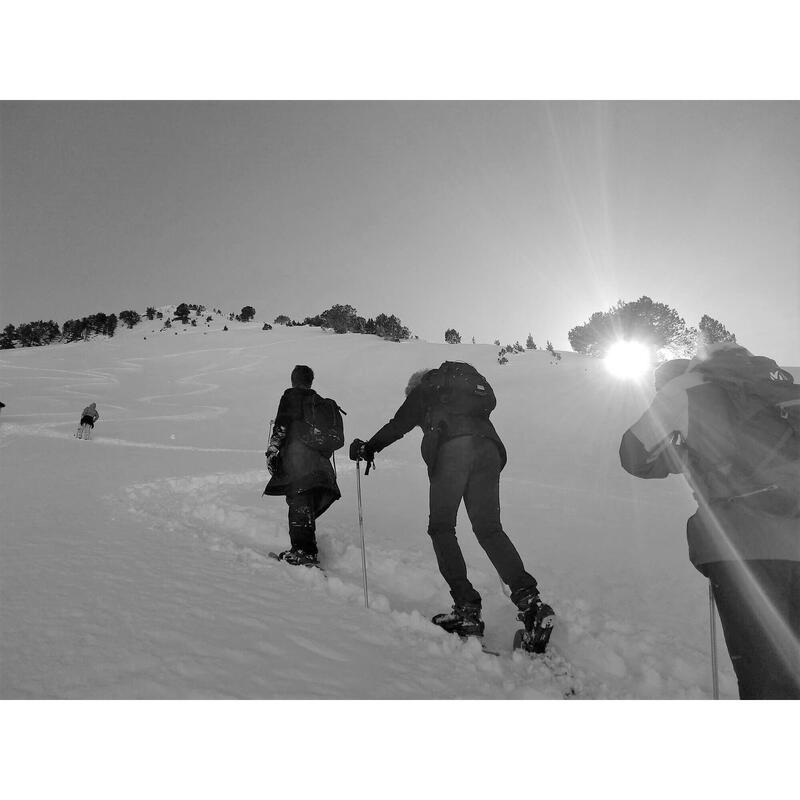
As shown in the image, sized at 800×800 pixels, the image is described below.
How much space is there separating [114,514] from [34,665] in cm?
370

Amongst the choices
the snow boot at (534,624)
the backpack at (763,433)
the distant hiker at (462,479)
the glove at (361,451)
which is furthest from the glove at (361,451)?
the backpack at (763,433)

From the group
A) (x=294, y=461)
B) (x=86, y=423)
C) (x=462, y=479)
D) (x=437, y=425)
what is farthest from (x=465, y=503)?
(x=86, y=423)

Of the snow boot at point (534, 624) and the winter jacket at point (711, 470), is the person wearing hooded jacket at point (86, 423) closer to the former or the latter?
the snow boot at point (534, 624)

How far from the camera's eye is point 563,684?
2.81m

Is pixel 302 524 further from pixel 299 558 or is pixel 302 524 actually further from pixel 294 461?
pixel 294 461

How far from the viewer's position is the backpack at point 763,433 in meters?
2.03

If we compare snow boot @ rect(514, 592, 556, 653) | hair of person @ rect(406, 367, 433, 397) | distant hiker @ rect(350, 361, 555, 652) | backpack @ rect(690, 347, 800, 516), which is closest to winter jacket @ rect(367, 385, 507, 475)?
distant hiker @ rect(350, 361, 555, 652)

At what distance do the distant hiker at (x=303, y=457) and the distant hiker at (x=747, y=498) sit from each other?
10.6 ft

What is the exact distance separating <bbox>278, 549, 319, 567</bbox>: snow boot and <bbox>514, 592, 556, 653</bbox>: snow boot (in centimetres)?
195

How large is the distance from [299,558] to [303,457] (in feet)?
2.90

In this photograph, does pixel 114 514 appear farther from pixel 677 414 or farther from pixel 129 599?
pixel 677 414

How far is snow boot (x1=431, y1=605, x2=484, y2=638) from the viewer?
3.27 meters

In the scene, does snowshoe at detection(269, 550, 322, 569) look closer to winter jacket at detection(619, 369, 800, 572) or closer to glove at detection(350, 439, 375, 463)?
glove at detection(350, 439, 375, 463)

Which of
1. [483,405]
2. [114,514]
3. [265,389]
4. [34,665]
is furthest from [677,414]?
[265,389]
